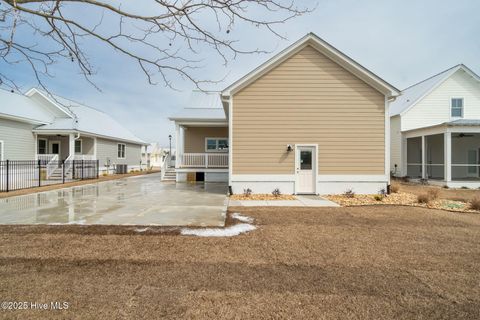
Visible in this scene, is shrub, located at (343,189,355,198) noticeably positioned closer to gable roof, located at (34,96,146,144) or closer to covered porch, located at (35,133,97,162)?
gable roof, located at (34,96,146,144)

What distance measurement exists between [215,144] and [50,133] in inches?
482

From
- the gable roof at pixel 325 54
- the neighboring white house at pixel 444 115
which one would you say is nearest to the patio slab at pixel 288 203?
the gable roof at pixel 325 54

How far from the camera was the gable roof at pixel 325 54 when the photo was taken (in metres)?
10.7

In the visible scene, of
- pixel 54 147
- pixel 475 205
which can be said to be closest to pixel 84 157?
pixel 54 147

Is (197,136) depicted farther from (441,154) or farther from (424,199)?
(441,154)

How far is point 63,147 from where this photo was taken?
20.0 meters

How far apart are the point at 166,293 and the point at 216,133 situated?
1536cm

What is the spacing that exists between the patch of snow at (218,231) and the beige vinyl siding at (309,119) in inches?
205

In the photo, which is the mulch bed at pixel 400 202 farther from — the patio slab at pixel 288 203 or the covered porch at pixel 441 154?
the covered porch at pixel 441 154

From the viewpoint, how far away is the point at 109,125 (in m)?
26.3

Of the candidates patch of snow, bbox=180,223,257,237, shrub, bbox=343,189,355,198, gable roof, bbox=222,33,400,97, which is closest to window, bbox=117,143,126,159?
gable roof, bbox=222,33,400,97

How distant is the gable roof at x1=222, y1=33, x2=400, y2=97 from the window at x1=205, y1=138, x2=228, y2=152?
7226 mm

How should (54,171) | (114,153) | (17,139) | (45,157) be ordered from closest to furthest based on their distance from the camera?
(17,139)
(54,171)
(45,157)
(114,153)

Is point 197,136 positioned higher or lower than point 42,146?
higher
